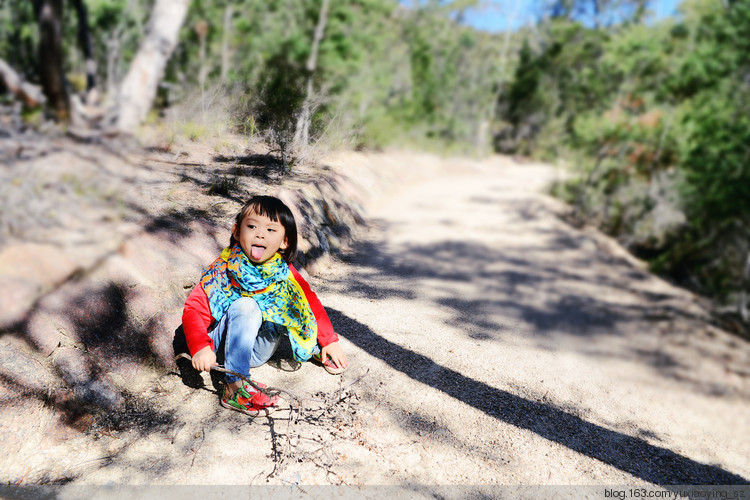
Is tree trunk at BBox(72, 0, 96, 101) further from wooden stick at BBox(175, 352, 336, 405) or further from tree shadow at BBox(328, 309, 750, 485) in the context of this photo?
tree shadow at BBox(328, 309, 750, 485)

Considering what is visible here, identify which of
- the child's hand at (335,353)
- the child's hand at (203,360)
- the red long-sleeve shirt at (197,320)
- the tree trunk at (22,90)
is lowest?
the child's hand at (335,353)

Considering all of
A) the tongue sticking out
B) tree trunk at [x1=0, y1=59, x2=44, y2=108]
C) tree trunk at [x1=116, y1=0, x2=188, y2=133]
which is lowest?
the tongue sticking out

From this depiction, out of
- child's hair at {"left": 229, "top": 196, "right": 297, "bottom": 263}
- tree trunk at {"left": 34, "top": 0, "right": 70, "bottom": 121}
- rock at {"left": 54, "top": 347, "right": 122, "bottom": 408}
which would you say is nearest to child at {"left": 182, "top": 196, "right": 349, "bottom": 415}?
child's hair at {"left": 229, "top": 196, "right": 297, "bottom": 263}

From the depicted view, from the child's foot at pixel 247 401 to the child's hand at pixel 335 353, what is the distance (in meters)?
0.33

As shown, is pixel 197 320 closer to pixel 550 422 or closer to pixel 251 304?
pixel 251 304

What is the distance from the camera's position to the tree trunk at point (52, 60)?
328 centimetres

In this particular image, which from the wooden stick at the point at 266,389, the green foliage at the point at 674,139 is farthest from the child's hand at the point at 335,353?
the green foliage at the point at 674,139

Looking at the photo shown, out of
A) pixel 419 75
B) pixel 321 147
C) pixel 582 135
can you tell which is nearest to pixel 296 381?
Answer: pixel 321 147

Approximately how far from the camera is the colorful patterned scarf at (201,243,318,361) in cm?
189

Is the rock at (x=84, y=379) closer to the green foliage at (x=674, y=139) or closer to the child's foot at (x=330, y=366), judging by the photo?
the child's foot at (x=330, y=366)

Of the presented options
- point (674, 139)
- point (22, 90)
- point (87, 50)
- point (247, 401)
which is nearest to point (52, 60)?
point (22, 90)

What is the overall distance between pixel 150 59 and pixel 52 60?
0.67m

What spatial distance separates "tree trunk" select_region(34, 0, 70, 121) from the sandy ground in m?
2.51

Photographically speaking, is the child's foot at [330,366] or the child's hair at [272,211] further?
the child's foot at [330,366]
